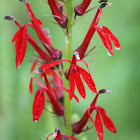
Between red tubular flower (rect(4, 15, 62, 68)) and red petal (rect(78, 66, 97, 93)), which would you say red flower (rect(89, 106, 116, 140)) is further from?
red tubular flower (rect(4, 15, 62, 68))

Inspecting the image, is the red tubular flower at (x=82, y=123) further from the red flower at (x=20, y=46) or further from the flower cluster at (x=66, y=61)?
the red flower at (x=20, y=46)

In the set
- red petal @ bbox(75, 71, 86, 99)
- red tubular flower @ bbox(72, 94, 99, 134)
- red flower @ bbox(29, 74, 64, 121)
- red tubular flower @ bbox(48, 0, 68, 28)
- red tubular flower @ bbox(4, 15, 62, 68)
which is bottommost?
red tubular flower @ bbox(72, 94, 99, 134)

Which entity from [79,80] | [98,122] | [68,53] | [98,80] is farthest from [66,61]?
[98,80]

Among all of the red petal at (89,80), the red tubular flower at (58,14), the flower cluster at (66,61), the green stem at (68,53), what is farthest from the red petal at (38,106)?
the red tubular flower at (58,14)

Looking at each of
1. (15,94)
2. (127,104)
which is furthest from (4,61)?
(127,104)

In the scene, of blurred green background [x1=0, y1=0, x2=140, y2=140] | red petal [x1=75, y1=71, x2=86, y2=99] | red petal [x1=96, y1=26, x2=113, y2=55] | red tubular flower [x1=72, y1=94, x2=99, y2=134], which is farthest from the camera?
blurred green background [x1=0, y1=0, x2=140, y2=140]

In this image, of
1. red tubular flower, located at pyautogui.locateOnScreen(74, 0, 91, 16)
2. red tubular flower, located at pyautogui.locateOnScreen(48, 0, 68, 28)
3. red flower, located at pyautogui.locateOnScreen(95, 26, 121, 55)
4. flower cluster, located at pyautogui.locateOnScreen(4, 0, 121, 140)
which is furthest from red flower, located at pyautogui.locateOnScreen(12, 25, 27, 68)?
red flower, located at pyautogui.locateOnScreen(95, 26, 121, 55)

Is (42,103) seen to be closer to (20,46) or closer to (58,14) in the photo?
(20,46)

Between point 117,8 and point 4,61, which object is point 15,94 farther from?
point 117,8
